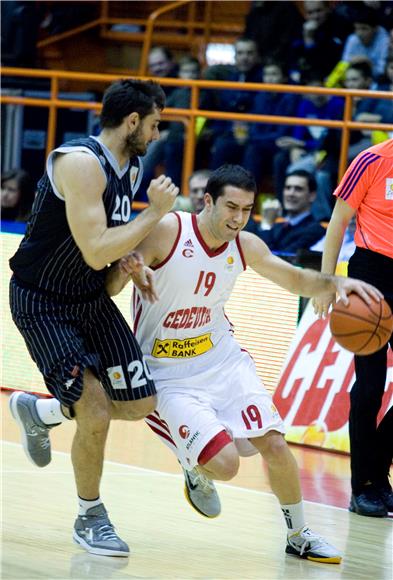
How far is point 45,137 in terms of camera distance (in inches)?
502

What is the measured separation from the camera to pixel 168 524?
5.89 m

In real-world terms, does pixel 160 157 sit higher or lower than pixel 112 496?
higher

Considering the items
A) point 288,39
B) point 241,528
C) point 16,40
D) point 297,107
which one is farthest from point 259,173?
point 241,528

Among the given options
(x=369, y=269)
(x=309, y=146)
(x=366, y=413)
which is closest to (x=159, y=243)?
(x=369, y=269)

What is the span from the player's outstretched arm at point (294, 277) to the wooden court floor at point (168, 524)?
1.24 metres

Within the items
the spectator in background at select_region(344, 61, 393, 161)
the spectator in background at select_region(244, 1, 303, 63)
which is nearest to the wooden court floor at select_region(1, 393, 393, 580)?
the spectator in background at select_region(344, 61, 393, 161)

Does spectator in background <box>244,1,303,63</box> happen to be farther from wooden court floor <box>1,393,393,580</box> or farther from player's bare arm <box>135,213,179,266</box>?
player's bare arm <box>135,213,179,266</box>

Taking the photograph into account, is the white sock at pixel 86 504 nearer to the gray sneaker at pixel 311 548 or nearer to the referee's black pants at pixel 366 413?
the gray sneaker at pixel 311 548

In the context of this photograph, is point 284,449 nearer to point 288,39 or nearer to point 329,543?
point 329,543

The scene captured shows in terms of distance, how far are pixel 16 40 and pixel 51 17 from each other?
2042mm

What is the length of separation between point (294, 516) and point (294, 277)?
111cm

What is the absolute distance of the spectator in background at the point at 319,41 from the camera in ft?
40.8

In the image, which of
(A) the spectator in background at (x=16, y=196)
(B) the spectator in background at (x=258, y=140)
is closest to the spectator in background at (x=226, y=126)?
(B) the spectator in background at (x=258, y=140)

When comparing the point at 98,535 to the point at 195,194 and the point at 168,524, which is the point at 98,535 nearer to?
the point at 168,524
